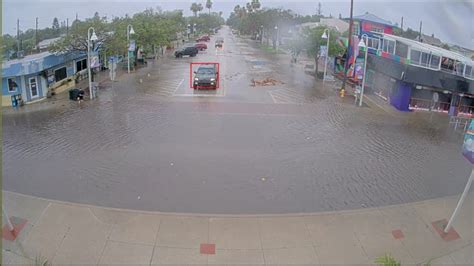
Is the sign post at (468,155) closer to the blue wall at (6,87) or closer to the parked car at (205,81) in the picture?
the parked car at (205,81)

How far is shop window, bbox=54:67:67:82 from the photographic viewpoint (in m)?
25.1

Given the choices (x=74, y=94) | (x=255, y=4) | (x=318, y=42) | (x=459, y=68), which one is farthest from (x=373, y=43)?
(x=255, y=4)

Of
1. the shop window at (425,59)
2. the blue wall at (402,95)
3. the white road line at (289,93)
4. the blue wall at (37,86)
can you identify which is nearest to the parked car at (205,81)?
the white road line at (289,93)

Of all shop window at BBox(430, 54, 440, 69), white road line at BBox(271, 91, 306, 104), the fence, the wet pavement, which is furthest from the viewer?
white road line at BBox(271, 91, 306, 104)

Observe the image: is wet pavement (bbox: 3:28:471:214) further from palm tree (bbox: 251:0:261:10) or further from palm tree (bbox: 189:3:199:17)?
palm tree (bbox: 189:3:199:17)

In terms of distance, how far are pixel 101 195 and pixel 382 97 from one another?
70.9 feet

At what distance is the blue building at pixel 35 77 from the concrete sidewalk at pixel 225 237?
1290 centimetres

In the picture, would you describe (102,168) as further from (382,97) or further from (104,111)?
(382,97)

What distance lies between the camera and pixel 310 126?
18.7m

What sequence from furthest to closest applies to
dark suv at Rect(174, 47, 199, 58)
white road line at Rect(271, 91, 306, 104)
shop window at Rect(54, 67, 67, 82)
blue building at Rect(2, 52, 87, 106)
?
dark suv at Rect(174, 47, 199, 58) < shop window at Rect(54, 67, 67, 82) < white road line at Rect(271, 91, 306, 104) < blue building at Rect(2, 52, 87, 106)

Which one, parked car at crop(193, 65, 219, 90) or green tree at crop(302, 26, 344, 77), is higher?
green tree at crop(302, 26, 344, 77)

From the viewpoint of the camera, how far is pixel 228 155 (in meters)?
14.0

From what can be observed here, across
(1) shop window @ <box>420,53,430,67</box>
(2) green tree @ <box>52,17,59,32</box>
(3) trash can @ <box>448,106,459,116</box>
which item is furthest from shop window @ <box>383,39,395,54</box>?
(2) green tree @ <box>52,17,59,32</box>

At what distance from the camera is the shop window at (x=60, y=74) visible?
25.1m
